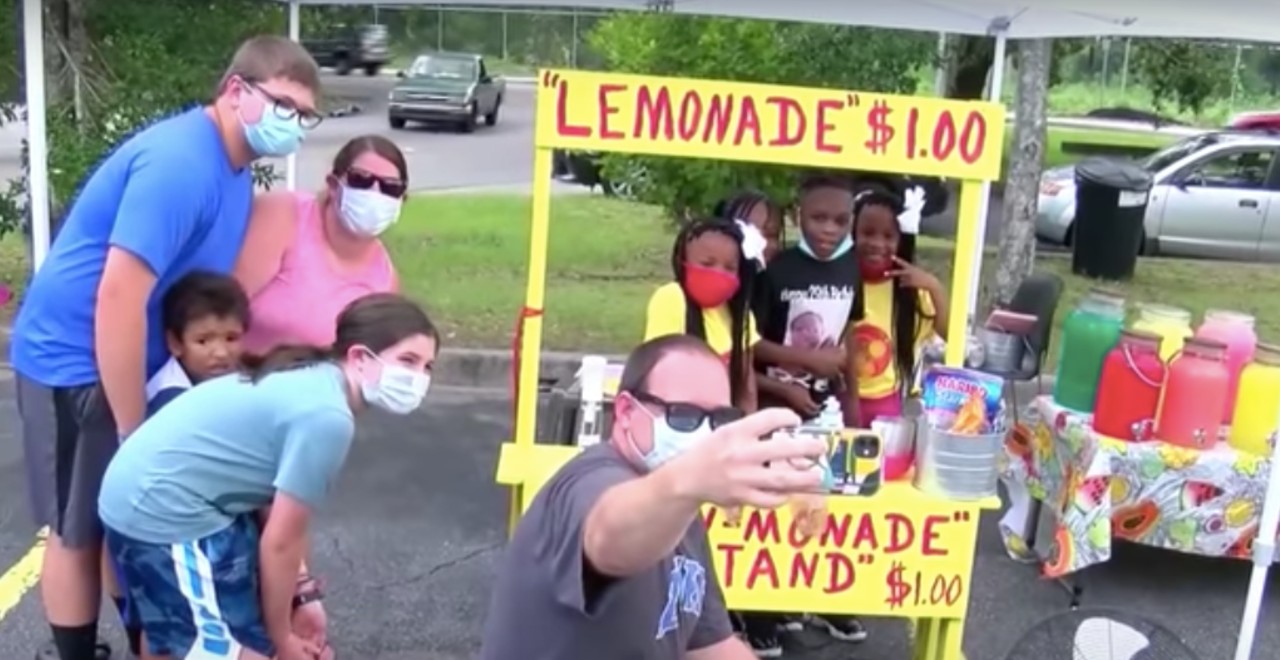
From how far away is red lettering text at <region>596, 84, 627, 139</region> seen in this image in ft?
11.0

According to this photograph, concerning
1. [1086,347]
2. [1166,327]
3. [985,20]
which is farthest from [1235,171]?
[1086,347]

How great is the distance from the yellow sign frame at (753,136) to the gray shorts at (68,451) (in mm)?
934

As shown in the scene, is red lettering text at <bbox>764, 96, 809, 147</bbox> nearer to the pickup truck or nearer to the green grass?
the green grass

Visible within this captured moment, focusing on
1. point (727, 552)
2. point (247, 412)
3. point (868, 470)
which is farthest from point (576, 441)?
point (247, 412)

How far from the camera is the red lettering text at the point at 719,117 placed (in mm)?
3346

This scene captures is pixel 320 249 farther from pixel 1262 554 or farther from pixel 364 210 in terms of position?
pixel 1262 554

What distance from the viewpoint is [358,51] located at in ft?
109

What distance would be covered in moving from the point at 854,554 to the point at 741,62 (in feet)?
16.5

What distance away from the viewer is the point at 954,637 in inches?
144

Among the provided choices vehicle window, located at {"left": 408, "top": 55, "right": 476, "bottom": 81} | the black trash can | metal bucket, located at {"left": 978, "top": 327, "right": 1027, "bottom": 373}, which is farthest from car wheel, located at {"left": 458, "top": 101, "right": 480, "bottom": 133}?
metal bucket, located at {"left": 978, "top": 327, "right": 1027, "bottom": 373}

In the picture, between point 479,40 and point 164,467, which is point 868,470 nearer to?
point 164,467

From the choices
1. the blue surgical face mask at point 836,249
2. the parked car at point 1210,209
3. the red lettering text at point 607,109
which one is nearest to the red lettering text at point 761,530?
the blue surgical face mask at point 836,249

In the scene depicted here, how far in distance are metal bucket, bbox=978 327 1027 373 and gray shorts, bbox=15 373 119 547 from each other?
10.4 ft

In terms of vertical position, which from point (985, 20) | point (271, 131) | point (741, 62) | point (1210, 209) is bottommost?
point (1210, 209)
